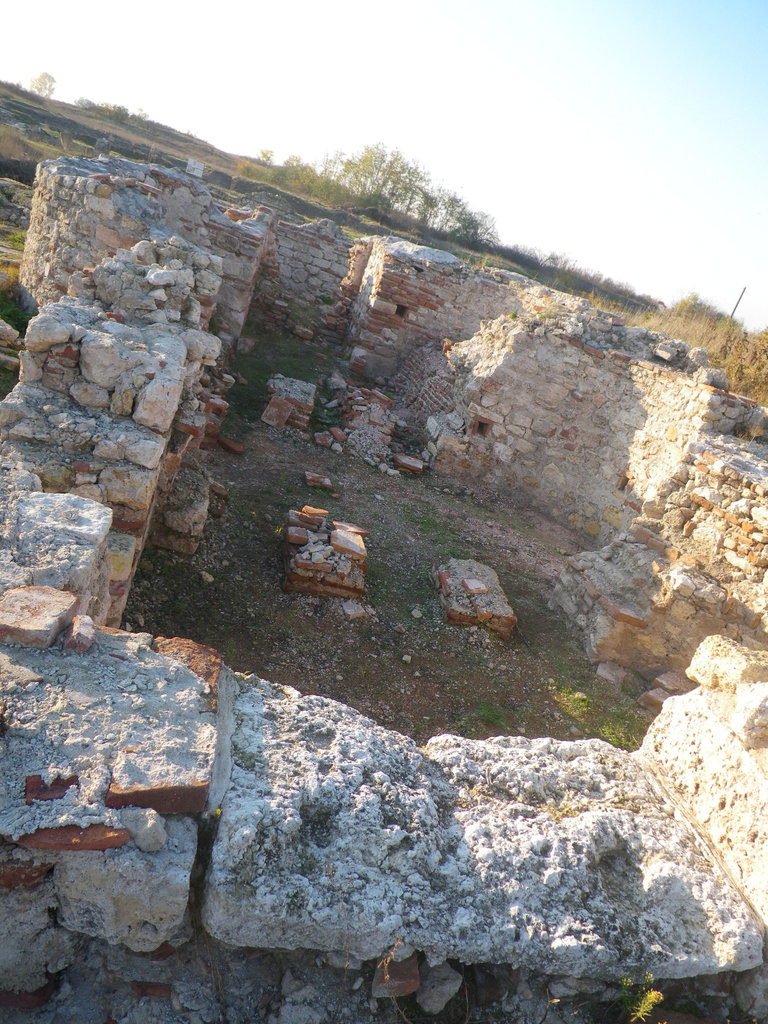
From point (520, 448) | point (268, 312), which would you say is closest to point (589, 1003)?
point (520, 448)

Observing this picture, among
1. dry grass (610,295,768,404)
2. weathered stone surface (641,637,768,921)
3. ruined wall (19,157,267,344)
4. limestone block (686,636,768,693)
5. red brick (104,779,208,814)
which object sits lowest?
red brick (104,779,208,814)

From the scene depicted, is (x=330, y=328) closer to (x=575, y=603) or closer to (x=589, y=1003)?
(x=575, y=603)

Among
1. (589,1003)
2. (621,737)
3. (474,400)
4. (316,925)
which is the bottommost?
(621,737)

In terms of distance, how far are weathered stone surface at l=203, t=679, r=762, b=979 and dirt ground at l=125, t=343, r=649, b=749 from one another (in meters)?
1.85

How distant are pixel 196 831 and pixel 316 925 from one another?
1.16 ft

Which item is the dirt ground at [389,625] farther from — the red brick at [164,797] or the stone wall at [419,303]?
the stone wall at [419,303]

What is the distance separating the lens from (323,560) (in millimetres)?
4688

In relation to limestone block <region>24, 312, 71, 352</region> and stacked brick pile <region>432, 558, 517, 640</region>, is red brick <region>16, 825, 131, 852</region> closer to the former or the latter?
Answer: limestone block <region>24, 312, 71, 352</region>

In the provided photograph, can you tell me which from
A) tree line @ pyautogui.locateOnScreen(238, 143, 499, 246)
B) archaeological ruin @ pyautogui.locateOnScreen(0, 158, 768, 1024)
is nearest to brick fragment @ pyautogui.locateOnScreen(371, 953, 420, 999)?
archaeological ruin @ pyautogui.locateOnScreen(0, 158, 768, 1024)

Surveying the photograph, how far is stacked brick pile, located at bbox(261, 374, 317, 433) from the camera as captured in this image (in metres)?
7.61

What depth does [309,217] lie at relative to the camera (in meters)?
21.5

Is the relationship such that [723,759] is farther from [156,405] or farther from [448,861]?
[156,405]

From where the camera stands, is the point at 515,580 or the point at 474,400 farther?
the point at 474,400

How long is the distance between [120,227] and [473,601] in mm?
5568
